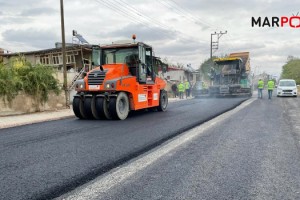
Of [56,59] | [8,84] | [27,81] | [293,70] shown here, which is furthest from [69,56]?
[293,70]

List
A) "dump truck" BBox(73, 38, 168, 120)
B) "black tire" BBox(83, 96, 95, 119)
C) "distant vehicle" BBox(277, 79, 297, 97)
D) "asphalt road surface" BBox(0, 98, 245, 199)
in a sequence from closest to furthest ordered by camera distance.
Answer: "asphalt road surface" BBox(0, 98, 245, 199), "dump truck" BBox(73, 38, 168, 120), "black tire" BBox(83, 96, 95, 119), "distant vehicle" BBox(277, 79, 297, 97)

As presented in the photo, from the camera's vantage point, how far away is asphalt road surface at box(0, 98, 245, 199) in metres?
3.56

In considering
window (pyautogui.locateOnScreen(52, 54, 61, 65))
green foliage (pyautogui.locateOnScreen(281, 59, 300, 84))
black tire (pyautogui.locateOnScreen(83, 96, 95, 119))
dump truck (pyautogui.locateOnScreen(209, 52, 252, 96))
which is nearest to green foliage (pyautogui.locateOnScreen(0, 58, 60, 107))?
black tire (pyautogui.locateOnScreen(83, 96, 95, 119))

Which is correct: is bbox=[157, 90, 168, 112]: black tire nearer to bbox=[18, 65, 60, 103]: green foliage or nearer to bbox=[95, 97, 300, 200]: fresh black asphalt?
bbox=[18, 65, 60, 103]: green foliage

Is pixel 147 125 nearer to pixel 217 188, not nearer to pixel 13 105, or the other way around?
pixel 217 188

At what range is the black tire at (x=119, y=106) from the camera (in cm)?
960

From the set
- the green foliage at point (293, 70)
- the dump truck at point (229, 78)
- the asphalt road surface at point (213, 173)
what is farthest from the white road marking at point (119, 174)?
the green foliage at point (293, 70)

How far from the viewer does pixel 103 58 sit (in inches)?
433

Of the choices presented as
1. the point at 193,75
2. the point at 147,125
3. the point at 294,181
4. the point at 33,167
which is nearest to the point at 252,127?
the point at 147,125

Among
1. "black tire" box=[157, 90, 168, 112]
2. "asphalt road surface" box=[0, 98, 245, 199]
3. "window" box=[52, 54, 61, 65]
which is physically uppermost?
"window" box=[52, 54, 61, 65]

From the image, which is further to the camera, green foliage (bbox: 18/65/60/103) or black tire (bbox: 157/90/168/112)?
green foliage (bbox: 18/65/60/103)

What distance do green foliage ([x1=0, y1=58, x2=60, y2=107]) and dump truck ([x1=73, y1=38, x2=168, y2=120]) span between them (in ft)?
11.1

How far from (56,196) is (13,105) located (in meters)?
9.96

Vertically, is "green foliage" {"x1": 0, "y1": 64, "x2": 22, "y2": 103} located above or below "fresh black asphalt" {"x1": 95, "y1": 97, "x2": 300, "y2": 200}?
above
